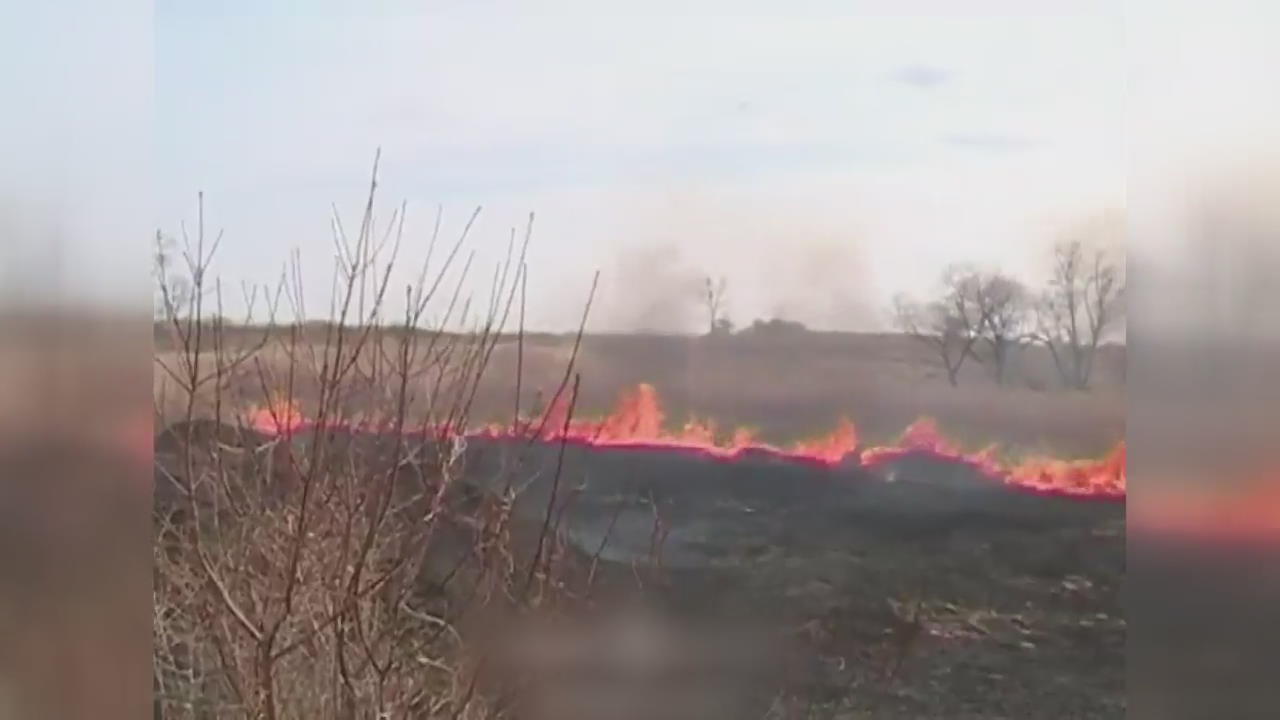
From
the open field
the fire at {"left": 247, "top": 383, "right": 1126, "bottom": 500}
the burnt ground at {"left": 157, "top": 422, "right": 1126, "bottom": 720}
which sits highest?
the open field

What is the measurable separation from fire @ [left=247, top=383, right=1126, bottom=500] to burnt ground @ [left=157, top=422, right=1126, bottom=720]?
2cm

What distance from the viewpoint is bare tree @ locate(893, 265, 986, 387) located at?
6.60 ft

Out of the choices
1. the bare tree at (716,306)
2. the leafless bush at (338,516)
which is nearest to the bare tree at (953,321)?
the bare tree at (716,306)

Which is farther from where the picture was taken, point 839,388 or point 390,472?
point 390,472

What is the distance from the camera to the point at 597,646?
2.16 meters

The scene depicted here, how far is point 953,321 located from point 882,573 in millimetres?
429

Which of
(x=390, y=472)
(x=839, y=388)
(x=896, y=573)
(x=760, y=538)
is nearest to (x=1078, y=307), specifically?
(x=839, y=388)

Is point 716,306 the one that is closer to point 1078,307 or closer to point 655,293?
point 655,293

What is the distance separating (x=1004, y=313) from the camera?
200 centimetres

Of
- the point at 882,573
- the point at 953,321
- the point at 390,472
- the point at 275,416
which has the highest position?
the point at 953,321

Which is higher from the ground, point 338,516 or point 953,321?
point 953,321

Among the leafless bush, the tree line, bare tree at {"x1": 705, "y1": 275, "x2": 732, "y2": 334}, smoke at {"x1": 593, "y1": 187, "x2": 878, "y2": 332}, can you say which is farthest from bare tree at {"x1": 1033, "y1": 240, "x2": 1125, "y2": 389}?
the leafless bush

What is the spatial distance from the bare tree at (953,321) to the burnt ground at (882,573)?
176mm

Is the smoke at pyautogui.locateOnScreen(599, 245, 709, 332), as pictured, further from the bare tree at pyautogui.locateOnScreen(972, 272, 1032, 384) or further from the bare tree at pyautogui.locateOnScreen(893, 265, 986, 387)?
the bare tree at pyautogui.locateOnScreen(972, 272, 1032, 384)
